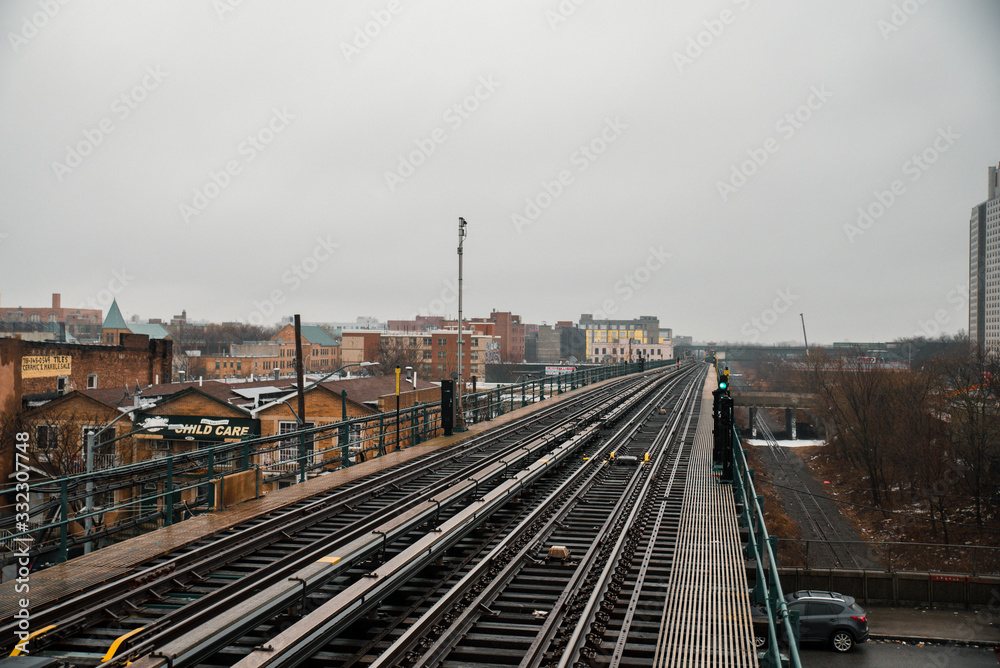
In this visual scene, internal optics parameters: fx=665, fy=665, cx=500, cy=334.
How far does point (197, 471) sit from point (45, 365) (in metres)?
19.1

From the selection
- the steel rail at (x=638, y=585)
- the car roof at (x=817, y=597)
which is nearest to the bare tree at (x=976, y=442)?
the car roof at (x=817, y=597)

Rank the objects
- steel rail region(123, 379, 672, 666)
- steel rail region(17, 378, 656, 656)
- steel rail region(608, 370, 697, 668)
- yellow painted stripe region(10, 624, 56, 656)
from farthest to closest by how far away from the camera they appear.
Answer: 1. steel rail region(17, 378, 656, 656)
2. steel rail region(608, 370, 697, 668)
3. yellow painted stripe region(10, 624, 56, 656)
4. steel rail region(123, 379, 672, 666)

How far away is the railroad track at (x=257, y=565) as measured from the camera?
574cm

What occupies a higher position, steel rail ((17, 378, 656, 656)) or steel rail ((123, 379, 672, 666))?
steel rail ((123, 379, 672, 666))

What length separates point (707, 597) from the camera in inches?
282

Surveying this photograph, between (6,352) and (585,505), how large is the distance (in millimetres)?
33188

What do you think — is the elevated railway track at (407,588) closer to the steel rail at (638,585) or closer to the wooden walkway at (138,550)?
the steel rail at (638,585)

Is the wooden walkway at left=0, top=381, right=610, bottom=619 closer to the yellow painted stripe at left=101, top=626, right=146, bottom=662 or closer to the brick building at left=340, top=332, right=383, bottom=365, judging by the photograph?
the yellow painted stripe at left=101, top=626, right=146, bottom=662

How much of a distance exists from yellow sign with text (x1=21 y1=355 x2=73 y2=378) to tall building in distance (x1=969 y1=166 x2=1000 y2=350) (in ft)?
446

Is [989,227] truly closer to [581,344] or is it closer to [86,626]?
[581,344]

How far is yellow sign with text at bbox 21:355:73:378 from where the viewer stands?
37438mm

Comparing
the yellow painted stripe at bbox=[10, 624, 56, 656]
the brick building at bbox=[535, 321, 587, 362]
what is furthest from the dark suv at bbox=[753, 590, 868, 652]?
the brick building at bbox=[535, 321, 587, 362]

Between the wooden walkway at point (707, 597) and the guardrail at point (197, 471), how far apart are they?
546 centimetres

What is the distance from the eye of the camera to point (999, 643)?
18.4 m
